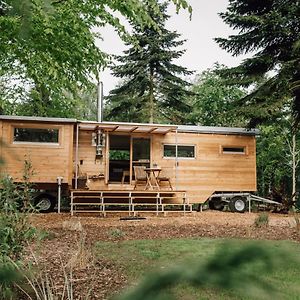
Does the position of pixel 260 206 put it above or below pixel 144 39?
below

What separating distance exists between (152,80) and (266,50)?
27.9ft

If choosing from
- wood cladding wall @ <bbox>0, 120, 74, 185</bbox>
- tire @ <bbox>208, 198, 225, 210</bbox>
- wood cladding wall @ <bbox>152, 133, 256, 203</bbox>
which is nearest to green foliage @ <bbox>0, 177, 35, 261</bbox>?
wood cladding wall @ <bbox>0, 120, 74, 185</bbox>

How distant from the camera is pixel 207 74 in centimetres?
2225

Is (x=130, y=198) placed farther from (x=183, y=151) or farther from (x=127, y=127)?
(x=183, y=151)

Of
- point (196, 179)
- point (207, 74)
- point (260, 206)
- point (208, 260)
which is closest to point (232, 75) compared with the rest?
point (196, 179)

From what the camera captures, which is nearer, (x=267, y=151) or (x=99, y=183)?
(x=99, y=183)

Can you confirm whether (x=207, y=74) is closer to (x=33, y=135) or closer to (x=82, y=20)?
(x=33, y=135)

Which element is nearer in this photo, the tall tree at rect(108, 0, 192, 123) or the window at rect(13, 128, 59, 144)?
the window at rect(13, 128, 59, 144)

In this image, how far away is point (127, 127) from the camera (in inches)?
511

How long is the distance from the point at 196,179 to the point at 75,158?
3856mm

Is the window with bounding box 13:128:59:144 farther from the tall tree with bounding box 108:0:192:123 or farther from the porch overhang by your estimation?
the tall tree with bounding box 108:0:192:123

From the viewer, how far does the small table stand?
12703mm

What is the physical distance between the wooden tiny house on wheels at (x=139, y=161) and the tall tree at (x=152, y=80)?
20.1ft

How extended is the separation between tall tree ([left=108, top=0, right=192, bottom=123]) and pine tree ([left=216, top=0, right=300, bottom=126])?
758cm
